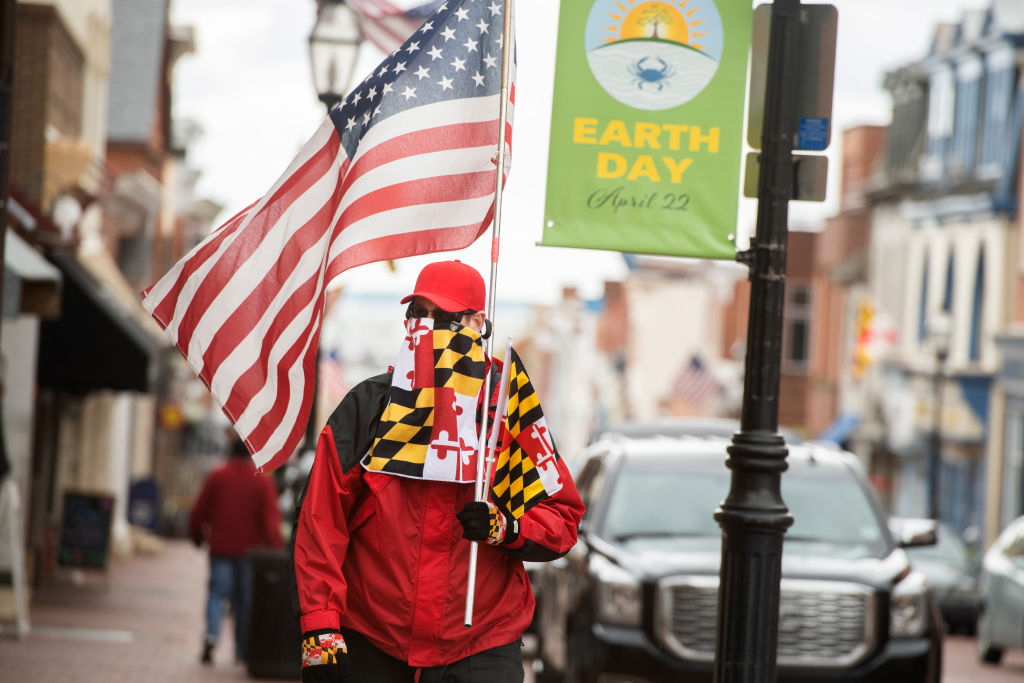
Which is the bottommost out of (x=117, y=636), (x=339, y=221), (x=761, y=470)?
(x=117, y=636)

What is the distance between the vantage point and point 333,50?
12391 mm

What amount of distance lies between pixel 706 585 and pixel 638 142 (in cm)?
358

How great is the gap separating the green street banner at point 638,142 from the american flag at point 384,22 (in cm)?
567

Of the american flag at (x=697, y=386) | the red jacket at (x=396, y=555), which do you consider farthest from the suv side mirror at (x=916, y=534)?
the american flag at (x=697, y=386)

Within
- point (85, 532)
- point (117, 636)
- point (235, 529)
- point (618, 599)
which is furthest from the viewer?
point (85, 532)

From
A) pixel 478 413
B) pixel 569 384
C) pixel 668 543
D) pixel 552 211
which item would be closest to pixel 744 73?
pixel 552 211

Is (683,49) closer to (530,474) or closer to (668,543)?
(530,474)

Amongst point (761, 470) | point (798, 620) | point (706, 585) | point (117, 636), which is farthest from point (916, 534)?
point (117, 636)

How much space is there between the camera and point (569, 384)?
96.6m

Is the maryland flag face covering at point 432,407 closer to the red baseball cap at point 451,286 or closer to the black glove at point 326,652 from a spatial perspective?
the red baseball cap at point 451,286

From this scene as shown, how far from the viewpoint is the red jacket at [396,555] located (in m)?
5.19

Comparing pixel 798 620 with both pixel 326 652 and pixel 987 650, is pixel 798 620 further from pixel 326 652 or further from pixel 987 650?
pixel 987 650

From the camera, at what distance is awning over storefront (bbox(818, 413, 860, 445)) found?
4581 cm

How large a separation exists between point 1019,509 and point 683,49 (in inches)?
1096
